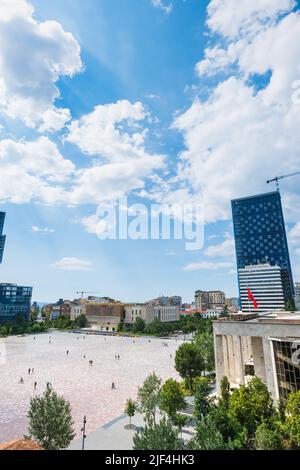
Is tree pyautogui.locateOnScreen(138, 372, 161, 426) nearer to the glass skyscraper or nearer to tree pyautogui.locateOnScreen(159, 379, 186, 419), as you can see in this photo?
tree pyautogui.locateOnScreen(159, 379, 186, 419)

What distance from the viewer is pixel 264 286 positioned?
15000 centimetres

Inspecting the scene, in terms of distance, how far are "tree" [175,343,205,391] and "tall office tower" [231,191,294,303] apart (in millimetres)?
160410

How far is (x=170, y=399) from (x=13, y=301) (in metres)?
156

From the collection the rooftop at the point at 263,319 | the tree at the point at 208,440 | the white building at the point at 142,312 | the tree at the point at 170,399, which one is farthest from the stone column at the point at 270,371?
the white building at the point at 142,312

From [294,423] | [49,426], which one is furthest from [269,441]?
[49,426]

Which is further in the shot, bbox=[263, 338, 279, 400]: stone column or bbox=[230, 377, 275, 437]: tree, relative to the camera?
bbox=[263, 338, 279, 400]: stone column

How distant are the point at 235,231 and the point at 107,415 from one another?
601ft

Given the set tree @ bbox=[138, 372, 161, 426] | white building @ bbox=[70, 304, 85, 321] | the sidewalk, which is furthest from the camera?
white building @ bbox=[70, 304, 85, 321]

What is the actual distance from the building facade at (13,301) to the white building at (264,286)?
12122 cm

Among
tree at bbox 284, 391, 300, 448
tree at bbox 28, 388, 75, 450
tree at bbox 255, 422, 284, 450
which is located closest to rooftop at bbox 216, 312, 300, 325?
tree at bbox 284, 391, 300, 448

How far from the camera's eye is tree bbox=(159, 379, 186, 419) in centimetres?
2533

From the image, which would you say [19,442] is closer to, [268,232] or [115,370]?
[115,370]

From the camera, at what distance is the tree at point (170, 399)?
2533 centimetres

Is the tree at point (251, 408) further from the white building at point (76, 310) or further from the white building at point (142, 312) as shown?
the white building at point (76, 310)
